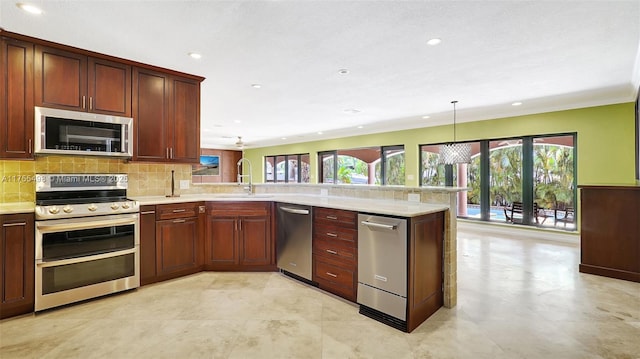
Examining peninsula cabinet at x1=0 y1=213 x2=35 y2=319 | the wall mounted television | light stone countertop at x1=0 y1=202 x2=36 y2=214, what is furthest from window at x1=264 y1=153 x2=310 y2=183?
peninsula cabinet at x1=0 y1=213 x2=35 y2=319

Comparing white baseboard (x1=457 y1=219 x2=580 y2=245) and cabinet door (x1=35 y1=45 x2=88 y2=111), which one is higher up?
cabinet door (x1=35 y1=45 x2=88 y2=111)

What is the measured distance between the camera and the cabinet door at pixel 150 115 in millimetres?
3287

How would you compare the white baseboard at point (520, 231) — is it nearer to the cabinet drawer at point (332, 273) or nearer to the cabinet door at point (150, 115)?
the cabinet drawer at point (332, 273)

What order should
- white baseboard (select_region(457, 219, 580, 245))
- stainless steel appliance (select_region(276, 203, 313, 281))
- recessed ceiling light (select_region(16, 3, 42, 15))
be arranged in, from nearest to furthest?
recessed ceiling light (select_region(16, 3, 42, 15)) < stainless steel appliance (select_region(276, 203, 313, 281)) < white baseboard (select_region(457, 219, 580, 245))

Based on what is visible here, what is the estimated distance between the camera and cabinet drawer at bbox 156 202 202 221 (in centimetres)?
316

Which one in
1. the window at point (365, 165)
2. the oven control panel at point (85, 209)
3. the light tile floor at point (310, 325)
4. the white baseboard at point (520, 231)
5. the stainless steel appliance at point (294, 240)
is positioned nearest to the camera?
the light tile floor at point (310, 325)

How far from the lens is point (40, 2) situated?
2115 millimetres

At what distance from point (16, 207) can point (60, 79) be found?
4.11 ft

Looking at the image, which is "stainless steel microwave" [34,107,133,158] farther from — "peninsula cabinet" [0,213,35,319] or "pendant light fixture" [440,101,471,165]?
"pendant light fixture" [440,101,471,165]

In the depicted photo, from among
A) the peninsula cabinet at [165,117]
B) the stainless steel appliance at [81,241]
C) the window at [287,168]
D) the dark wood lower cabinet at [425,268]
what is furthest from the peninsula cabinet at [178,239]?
the window at [287,168]

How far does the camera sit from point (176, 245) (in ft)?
10.8

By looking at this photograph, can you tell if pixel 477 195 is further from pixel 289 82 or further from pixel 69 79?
pixel 69 79

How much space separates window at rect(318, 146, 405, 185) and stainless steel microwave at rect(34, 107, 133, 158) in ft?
20.6

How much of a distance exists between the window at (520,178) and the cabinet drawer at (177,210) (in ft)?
16.0
